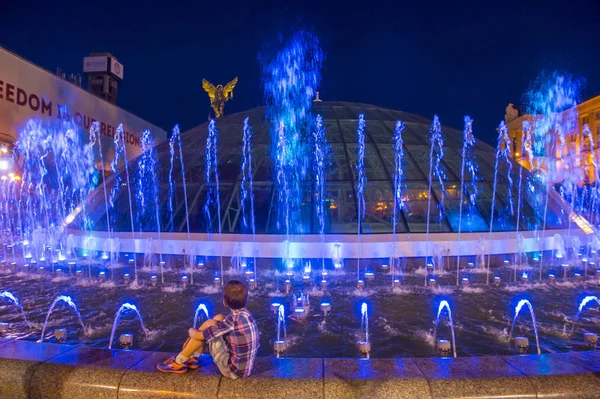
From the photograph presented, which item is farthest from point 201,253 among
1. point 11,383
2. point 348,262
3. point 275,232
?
point 11,383

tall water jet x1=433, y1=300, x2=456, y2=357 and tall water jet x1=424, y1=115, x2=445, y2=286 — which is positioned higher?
tall water jet x1=424, y1=115, x2=445, y2=286

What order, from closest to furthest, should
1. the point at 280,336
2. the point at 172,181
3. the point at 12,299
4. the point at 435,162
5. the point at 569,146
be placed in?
the point at 280,336 → the point at 12,299 → the point at 172,181 → the point at 435,162 → the point at 569,146

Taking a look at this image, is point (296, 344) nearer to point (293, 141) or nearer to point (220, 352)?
point (220, 352)

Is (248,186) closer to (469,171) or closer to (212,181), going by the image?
(212,181)

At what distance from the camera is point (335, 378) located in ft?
10.6

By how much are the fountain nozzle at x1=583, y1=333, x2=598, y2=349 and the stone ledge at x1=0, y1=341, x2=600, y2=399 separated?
1.89 metres

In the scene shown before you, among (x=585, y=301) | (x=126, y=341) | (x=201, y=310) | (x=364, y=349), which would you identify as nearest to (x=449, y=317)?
(x=364, y=349)

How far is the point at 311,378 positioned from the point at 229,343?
2.16 ft

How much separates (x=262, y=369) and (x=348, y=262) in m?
6.74

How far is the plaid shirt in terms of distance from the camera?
3.29 metres

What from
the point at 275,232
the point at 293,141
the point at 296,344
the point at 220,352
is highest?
the point at 293,141

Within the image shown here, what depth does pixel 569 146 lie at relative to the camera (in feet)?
167

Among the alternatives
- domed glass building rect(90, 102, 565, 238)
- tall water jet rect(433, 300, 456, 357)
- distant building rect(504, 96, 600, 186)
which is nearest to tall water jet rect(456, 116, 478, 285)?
domed glass building rect(90, 102, 565, 238)

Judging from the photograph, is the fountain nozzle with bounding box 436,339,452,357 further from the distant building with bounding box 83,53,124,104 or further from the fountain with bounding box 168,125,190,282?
the distant building with bounding box 83,53,124,104
